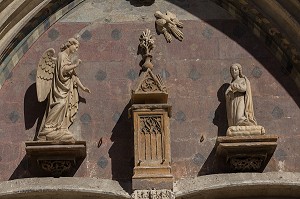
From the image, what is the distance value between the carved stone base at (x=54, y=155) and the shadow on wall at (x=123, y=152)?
0.43 meters

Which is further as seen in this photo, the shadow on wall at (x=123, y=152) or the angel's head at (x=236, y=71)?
the angel's head at (x=236, y=71)

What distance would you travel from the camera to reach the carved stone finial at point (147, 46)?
41.9ft

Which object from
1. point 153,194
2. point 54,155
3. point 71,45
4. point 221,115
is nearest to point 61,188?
point 54,155

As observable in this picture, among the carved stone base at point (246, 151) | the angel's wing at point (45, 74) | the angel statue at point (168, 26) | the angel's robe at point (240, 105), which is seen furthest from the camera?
the angel statue at point (168, 26)

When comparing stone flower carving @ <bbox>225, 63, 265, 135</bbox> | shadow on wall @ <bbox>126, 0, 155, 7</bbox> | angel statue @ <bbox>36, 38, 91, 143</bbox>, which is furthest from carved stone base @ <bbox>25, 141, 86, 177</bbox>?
shadow on wall @ <bbox>126, 0, 155, 7</bbox>

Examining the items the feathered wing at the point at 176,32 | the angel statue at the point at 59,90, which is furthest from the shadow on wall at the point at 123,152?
the feathered wing at the point at 176,32

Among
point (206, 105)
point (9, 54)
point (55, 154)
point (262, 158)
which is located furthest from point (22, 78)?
point (262, 158)

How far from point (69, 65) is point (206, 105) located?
1834 millimetres

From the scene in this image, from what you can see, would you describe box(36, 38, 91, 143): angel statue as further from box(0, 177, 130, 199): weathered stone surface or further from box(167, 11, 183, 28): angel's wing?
box(167, 11, 183, 28): angel's wing

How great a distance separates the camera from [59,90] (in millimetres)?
12391

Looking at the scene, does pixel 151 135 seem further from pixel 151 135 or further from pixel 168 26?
pixel 168 26

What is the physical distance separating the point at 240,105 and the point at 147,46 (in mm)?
1494

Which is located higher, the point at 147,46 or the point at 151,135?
the point at 147,46

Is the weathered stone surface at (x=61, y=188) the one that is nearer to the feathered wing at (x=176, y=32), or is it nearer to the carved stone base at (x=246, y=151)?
the carved stone base at (x=246, y=151)
